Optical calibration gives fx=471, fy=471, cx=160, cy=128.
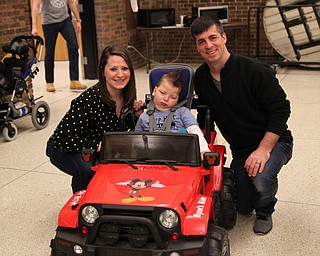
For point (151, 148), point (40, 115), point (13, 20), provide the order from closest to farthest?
point (151, 148), point (40, 115), point (13, 20)

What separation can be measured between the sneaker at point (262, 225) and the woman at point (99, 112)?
97 cm

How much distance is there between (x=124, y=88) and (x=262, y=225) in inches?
46.7

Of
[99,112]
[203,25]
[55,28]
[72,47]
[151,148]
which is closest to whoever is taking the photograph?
[151,148]

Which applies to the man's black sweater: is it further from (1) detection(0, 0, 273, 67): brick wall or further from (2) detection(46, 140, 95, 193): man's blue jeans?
(1) detection(0, 0, 273, 67): brick wall

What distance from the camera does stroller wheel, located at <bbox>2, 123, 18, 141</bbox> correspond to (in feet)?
15.7

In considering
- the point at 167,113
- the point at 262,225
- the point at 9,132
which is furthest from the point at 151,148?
the point at 9,132

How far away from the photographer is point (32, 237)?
115 inches

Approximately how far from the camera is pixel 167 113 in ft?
9.09

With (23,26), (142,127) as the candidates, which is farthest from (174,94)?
(23,26)

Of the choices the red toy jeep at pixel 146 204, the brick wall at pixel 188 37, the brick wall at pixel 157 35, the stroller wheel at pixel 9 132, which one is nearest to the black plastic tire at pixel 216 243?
the red toy jeep at pixel 146 204

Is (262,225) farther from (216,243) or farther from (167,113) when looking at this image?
(167,113)

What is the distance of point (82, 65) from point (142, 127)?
5.40 m

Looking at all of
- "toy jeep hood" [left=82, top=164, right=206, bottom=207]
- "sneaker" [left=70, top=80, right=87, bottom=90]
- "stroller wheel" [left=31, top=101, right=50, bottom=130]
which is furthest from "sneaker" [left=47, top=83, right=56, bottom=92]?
"toy jeep hood" [left=82, top=164, right=206, bottom=207]

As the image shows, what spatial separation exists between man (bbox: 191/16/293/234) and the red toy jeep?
344 millimetres
